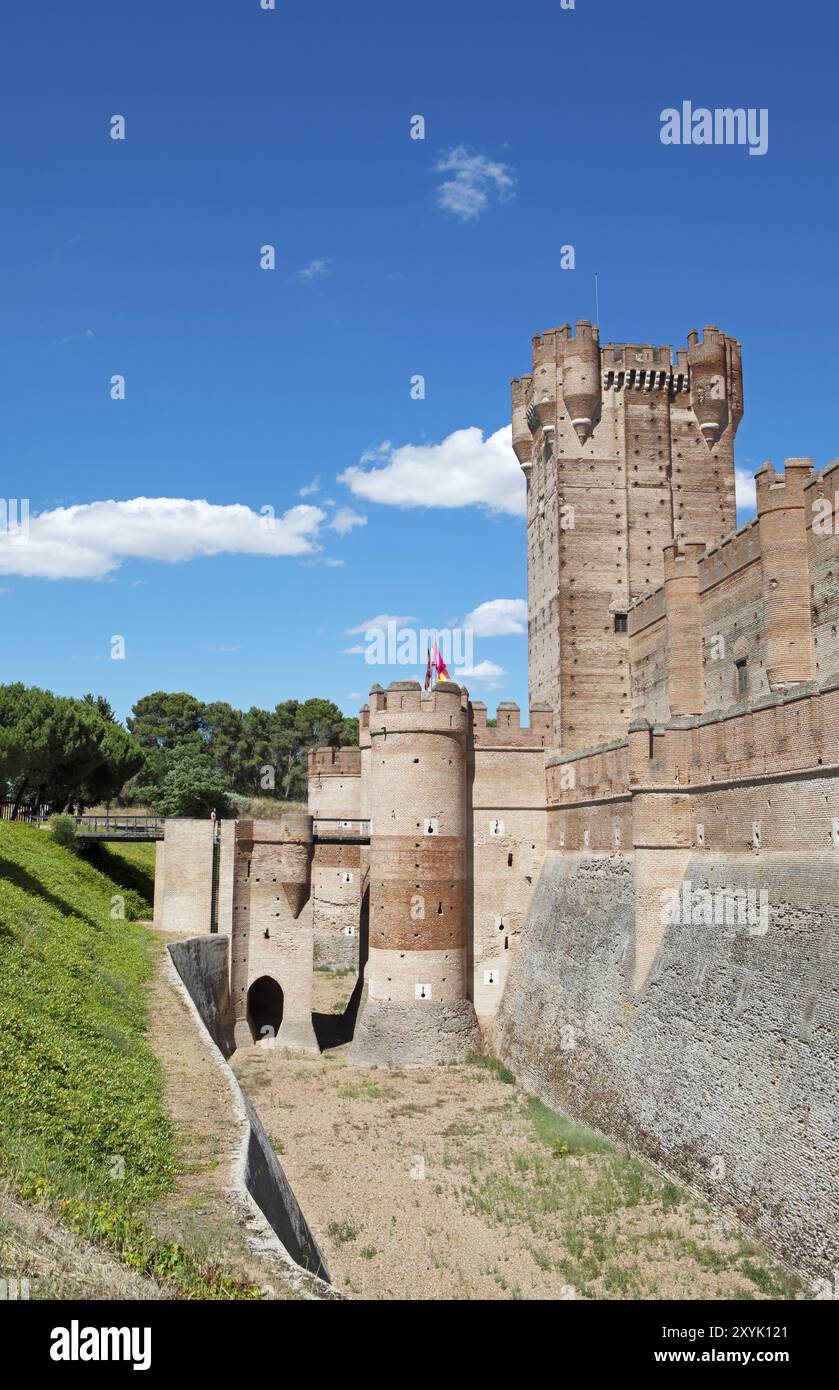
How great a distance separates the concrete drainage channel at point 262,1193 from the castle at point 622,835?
581cm

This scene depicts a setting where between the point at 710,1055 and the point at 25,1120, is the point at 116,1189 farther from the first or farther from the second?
the point at 710,1055

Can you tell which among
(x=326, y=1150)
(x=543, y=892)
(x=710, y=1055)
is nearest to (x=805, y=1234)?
(x=710, y=1055)

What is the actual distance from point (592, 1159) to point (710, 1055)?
4.47m

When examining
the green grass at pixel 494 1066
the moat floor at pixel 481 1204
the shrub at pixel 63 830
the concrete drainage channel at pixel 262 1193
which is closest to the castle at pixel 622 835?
the green grass at pixel 494 1066

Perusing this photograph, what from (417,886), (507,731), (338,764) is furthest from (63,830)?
(507,731)

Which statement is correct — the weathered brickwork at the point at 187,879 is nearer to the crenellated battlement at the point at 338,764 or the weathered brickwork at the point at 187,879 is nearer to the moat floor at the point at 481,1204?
the moat floor at the point at 481,1204

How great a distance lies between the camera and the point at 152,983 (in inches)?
931

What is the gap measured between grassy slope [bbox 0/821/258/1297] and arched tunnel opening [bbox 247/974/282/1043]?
315 inches

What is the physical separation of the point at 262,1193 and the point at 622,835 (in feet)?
51.3

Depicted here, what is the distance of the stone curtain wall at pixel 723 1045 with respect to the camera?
1495cm

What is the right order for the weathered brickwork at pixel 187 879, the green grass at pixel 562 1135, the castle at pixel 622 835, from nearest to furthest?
the castle at pixel 622 835 → the green grass at pixel 562 1135 → the weathered brickwork at pixel 187 879

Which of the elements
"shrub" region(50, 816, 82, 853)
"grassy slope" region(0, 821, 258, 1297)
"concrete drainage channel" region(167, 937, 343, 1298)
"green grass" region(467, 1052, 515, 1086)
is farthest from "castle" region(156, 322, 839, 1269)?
"grassy slope" region(0, 821, 258, 1297)

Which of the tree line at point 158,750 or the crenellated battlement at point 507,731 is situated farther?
the tree line at point 158,750
